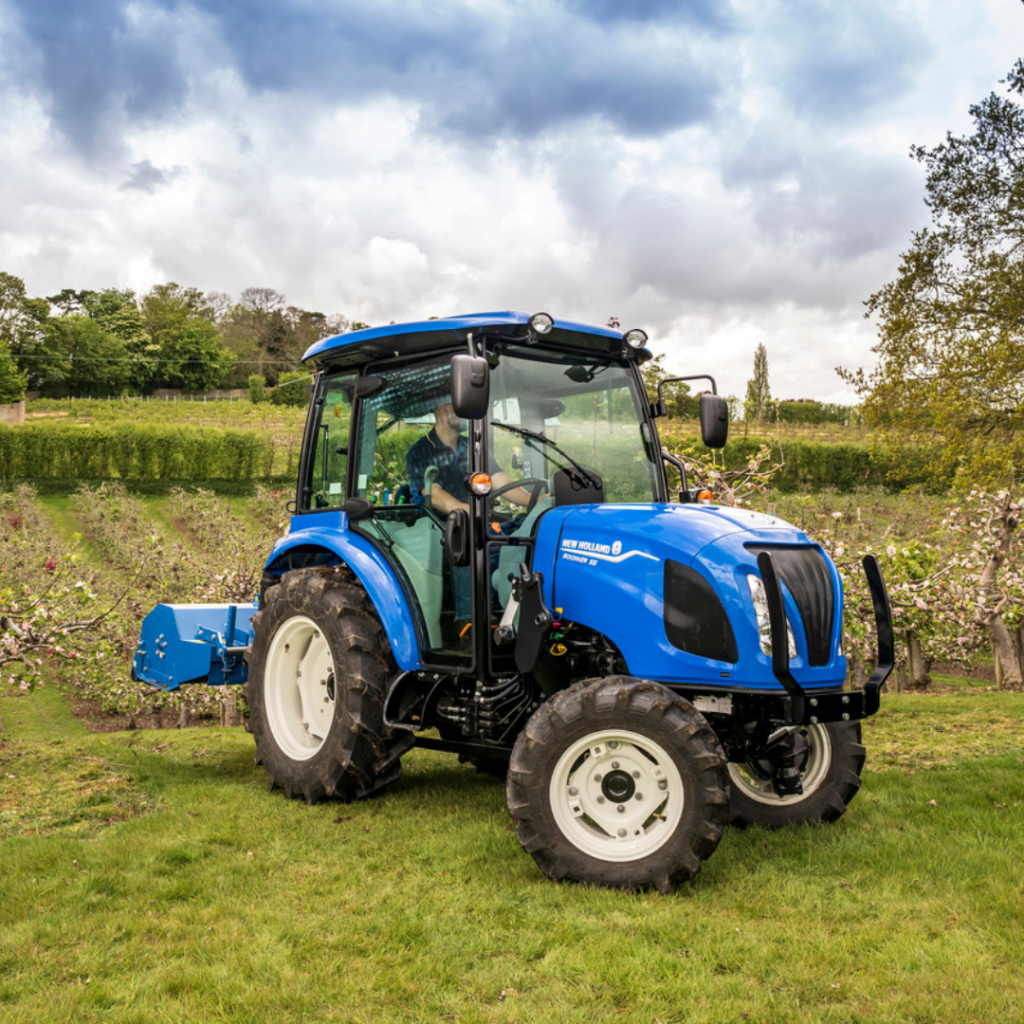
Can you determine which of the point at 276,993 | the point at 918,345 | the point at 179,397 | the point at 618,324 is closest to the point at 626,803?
the point at 276,993

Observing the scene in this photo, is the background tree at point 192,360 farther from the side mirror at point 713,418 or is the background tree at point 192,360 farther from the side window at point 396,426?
the side mirror at point 713,418

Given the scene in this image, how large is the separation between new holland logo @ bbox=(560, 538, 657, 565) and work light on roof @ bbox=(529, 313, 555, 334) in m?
1.11

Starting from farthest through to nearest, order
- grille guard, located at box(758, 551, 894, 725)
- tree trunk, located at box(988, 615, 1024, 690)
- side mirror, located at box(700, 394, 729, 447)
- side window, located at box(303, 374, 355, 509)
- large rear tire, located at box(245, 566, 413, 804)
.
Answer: tree trunk, located at box(988, 615, 1024, 690) < side window, located at box(303, 374, 355, 509) < side mirror, located at box(700, 394, 729, 447) < large rear tire, located at box(245, 566, 413, 804) < grille guard, located at box(758, 551, 894, 725)

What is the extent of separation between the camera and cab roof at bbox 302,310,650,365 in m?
5.24

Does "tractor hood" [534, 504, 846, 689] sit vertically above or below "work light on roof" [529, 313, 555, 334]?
below

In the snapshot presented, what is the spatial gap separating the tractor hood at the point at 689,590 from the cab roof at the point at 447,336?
1.13 meters

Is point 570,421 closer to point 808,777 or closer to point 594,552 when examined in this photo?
point 594,552

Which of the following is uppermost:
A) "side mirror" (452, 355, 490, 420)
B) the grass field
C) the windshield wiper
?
"side mirror" (452, 355, 490, 420)

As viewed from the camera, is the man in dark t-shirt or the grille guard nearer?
the grille guard

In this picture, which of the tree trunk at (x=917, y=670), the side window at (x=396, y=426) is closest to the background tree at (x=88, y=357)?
the tree trunk at (x=917, y=670)

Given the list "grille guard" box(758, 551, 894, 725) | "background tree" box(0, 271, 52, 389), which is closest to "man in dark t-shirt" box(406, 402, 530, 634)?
"grille guard" box(758, 551, 894, 725)

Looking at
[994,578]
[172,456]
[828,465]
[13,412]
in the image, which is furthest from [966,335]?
[13,412]

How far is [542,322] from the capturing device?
5086 mm

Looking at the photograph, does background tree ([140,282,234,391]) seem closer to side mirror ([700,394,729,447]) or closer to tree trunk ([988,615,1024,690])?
tree trunk ([988,615,1024,690])
